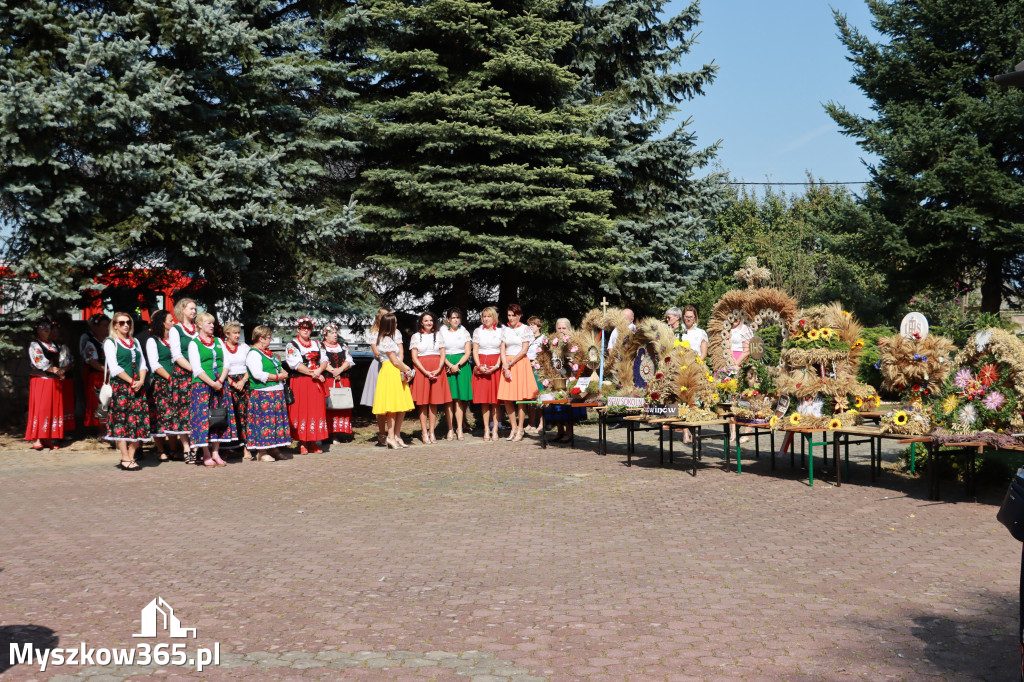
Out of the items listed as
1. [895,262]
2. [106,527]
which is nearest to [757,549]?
[106,527]

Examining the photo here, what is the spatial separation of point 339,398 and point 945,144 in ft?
52.1

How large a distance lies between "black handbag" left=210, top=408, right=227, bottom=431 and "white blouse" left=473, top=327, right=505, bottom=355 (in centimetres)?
437

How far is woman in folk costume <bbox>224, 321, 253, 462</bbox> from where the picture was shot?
43.8ft

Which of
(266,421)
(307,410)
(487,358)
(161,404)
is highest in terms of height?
(487,358)

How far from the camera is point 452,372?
611 inches

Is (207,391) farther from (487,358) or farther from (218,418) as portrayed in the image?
(487,358)

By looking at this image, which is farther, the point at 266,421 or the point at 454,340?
the point at 454,340

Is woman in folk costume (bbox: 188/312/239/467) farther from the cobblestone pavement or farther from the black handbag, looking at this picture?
the cobblestone pavement

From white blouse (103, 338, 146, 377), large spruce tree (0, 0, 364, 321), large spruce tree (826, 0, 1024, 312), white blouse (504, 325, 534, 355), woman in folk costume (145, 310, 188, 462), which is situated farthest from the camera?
large spruce tree (826, 0, 1024, 312)

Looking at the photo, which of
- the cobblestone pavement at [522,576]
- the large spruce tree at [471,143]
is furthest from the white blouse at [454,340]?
the cobblestone pavement at [522,576]

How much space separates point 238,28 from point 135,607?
36.9 ft

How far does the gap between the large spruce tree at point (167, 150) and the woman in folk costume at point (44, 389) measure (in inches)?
29.9

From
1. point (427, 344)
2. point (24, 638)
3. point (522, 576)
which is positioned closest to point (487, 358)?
point (427, 344)

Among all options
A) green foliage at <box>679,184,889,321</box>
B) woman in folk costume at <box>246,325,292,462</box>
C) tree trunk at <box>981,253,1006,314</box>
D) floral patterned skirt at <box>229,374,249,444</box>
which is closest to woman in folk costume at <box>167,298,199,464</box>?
floral patterned skirt at <box>229,374,249,444</box>
